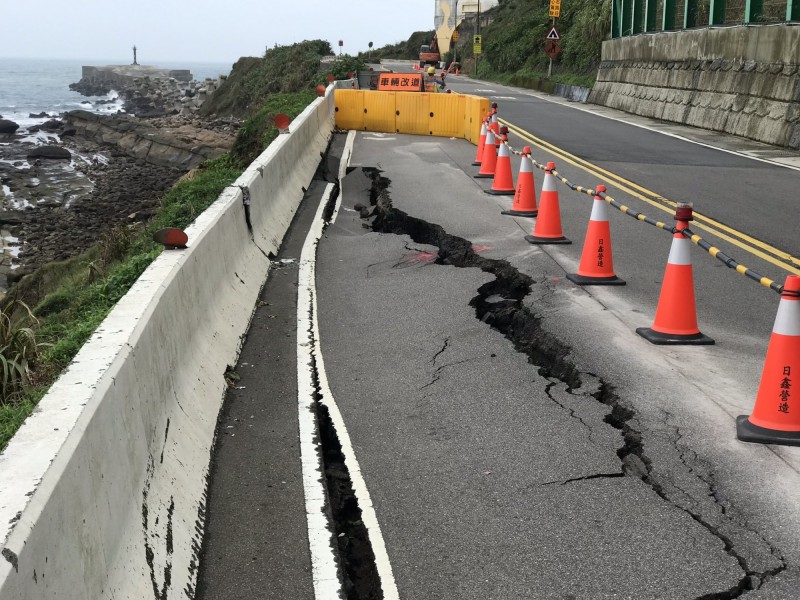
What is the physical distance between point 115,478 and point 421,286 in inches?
234

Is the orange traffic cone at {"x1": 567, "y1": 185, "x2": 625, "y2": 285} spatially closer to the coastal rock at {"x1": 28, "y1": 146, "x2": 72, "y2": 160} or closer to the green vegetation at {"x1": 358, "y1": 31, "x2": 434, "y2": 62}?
the coastal rock at {"x1": 28, "y1": 146, "x2": 72, "y2": 160}

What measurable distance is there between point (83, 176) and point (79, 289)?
32766 mm

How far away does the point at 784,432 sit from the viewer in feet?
18.3

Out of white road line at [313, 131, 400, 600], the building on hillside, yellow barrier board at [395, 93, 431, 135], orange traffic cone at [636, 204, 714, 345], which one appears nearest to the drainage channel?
white road line at [313, 131, 400, 600]

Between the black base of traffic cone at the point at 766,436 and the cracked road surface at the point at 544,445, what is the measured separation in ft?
0.24

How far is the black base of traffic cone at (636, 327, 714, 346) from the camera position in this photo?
7441 mm

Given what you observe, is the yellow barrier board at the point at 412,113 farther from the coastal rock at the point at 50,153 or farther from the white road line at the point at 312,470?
the coastal rock at the point at 50,153

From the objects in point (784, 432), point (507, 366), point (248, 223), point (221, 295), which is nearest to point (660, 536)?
point (784, 432)

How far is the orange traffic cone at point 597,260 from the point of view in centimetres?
927

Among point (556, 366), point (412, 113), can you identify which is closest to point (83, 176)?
point (412, 113)

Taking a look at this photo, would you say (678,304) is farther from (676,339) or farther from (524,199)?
(524,199)

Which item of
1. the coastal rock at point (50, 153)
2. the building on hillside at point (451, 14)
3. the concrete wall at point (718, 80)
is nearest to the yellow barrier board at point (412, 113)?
the concrete wall at point (718, 80)

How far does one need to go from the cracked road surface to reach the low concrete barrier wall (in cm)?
92

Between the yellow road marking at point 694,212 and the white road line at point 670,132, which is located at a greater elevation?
the white road line at point 670,132
